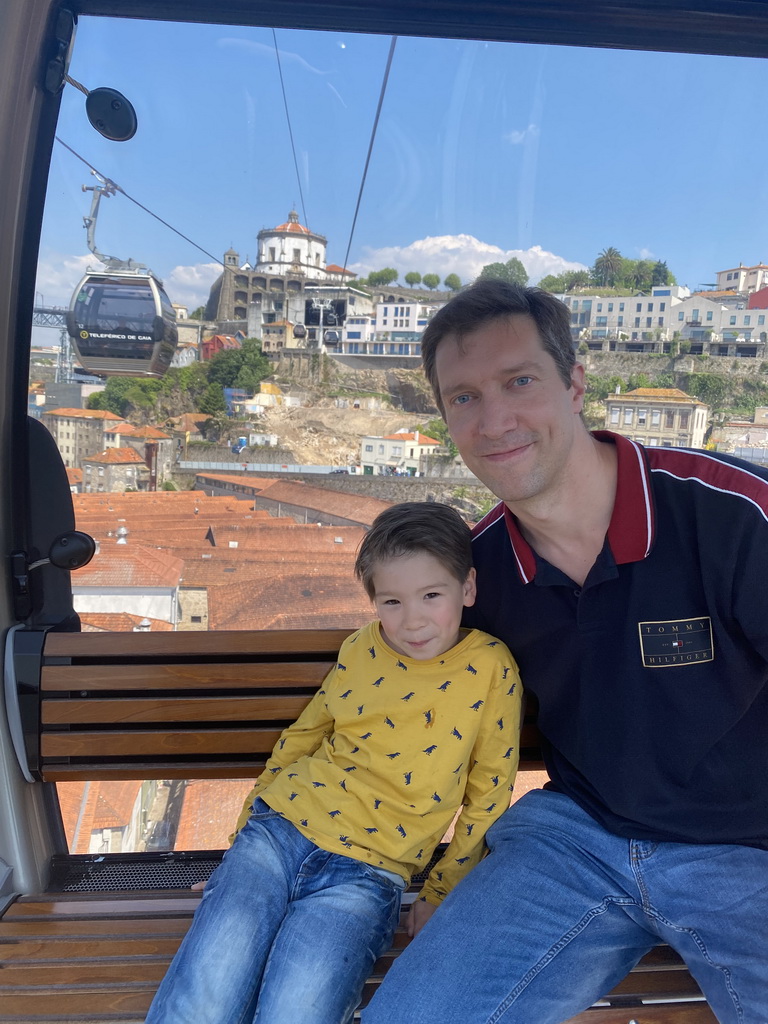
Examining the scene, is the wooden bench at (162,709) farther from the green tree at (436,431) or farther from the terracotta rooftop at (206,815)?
the green tree at (436,431)

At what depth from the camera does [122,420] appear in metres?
2.34

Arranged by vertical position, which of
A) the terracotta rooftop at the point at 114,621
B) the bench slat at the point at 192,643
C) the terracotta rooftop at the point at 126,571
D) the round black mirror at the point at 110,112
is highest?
the round black mirror at the point at 110,112

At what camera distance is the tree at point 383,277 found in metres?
2.19

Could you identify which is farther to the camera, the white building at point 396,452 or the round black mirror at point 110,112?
the white building at point 396,452

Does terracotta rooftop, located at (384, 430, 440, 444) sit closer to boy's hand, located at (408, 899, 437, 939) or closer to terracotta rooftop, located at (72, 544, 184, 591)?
terracotta rooftop, located at (72, 544, 184, 591)

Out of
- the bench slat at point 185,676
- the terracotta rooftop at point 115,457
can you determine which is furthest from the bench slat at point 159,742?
the terracotta rooftop at point 115,457

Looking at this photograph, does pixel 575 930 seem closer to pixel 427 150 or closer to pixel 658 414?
pixel 658 414

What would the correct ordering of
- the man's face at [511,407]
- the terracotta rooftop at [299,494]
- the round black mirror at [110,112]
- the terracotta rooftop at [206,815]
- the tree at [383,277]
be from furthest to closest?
the terracotta rooftop at [299,494]
the terracotta rooftop at [206,815]
the tree at [383,277]
the round black mirror at [110,112]
the man's face at [511,407]

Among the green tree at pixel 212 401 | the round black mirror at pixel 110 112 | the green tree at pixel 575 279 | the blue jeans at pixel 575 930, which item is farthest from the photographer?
the green tree at pixel 212 401

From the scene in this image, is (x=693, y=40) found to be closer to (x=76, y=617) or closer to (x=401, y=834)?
(x=401, y=834)

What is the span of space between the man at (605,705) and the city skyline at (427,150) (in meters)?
0.55

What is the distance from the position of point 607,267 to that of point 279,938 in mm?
1942

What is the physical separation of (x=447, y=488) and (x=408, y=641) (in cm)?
81

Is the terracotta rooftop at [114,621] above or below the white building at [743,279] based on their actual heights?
below
